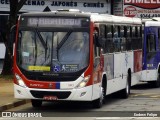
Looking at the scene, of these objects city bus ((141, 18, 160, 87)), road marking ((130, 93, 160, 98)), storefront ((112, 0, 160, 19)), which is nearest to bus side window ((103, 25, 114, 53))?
road marking ((130, 93, 160, 98))

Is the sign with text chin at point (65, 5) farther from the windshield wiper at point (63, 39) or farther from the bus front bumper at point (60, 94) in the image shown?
the bus front bumper at point (60, 94)

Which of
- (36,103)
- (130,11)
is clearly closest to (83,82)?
(36,103)

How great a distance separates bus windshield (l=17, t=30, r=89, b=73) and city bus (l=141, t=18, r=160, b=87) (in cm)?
930

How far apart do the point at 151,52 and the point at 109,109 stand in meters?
8.96

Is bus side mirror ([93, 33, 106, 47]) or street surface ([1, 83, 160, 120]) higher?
bus side mirror ([93, 33, 106, 47])

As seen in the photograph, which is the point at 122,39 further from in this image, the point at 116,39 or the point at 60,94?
the point at 60,94

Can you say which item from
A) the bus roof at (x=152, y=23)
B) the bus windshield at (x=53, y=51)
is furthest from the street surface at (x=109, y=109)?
the bus roof at (x=152, y=23)

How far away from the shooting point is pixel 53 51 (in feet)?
52.2

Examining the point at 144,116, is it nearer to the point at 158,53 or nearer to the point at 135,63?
the point at 135,63

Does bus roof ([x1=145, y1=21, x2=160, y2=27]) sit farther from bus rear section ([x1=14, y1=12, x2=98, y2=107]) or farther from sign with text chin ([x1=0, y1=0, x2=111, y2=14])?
sign with text chin ([x1=0, y1=0, x2=111, y2=14])

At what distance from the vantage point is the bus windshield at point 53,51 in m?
15.8

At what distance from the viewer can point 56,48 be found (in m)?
15.9

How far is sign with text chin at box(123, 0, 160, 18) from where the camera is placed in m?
48.6

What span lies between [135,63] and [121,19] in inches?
128
